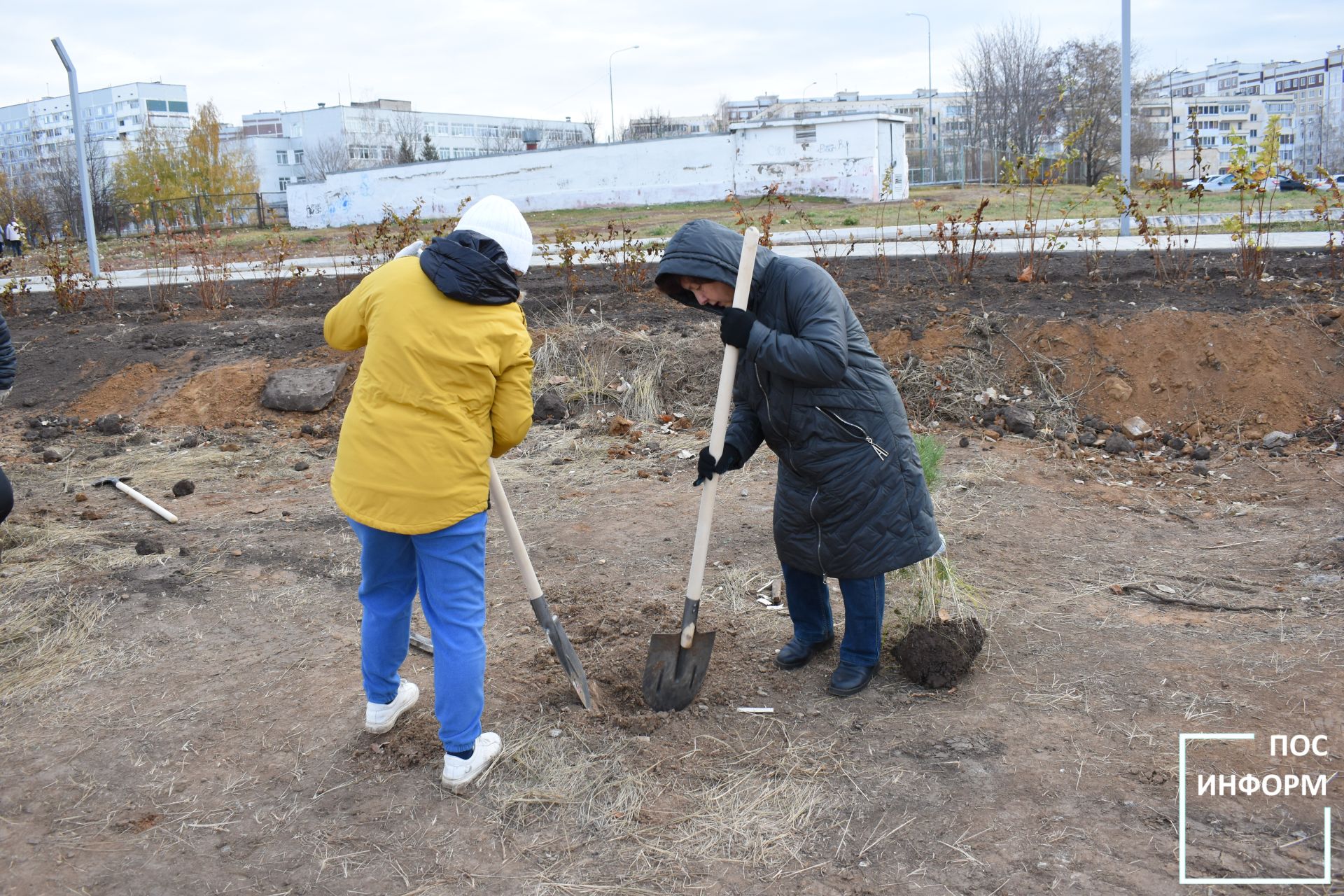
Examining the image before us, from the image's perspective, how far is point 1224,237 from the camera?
12617 mm

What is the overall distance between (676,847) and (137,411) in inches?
294

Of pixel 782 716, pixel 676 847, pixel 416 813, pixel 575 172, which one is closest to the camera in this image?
pixel 676 847

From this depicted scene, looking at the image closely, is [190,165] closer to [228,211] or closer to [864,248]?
[228,211]

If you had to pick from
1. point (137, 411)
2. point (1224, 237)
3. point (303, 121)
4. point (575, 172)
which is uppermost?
point (303, 121)

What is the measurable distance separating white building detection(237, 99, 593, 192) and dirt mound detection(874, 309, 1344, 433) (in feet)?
146

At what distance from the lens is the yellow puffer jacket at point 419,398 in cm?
269

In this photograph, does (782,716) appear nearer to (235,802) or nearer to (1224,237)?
(235,802)

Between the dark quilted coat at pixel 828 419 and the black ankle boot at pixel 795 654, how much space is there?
0.51m

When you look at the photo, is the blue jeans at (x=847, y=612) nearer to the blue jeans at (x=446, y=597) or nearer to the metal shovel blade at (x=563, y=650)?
the metal shovel blade at (x=563, y=650)

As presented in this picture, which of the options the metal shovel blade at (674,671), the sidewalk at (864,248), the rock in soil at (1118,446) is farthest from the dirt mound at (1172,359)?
the metal shovel blade at (674,671)

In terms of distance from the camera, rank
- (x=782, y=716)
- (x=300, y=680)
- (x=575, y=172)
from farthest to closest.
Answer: (x=575, y=172)
(x=300, y=680)
(x=782, y=716)

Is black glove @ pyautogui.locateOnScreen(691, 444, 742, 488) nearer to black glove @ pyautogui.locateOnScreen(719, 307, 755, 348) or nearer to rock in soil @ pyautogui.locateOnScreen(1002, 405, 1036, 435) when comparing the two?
black glove @ pyautogui.locateOnScreen(719, 307, 755, 348)

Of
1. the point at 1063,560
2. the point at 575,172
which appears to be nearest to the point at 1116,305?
the point at 1063,560

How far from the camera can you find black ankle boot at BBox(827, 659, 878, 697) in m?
3.46
